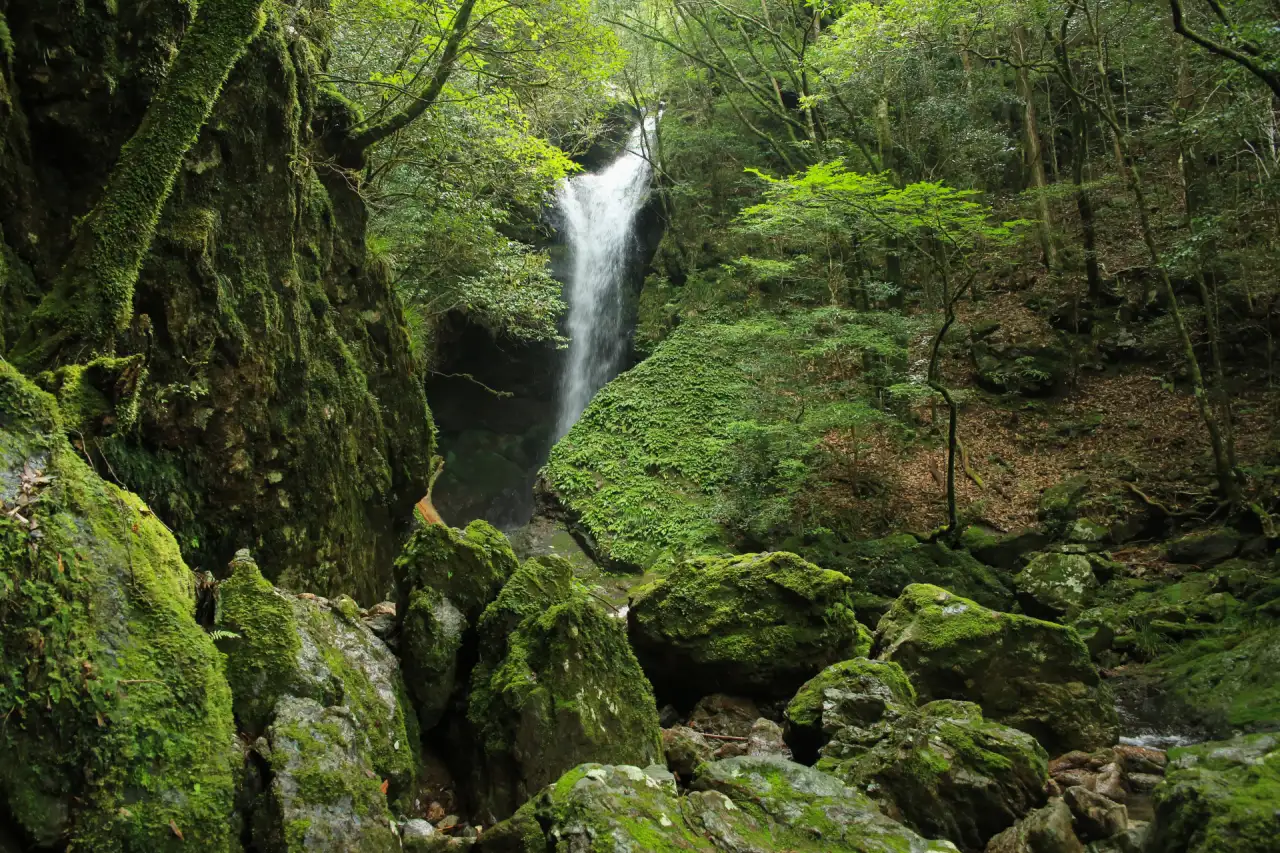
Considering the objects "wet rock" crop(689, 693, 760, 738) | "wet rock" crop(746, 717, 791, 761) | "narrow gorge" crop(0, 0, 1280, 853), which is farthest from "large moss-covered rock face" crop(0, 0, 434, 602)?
"wet rock" crop(746, 717, 791, 761)

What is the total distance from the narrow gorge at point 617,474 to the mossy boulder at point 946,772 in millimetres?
31

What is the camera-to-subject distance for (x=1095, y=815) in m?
4.77

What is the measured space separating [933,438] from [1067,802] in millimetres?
10684

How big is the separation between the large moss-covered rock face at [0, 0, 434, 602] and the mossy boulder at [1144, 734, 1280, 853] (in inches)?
227

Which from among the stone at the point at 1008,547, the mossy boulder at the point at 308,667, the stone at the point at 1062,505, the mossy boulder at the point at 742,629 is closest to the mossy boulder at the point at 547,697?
the mossy boulder at the point at 308,667

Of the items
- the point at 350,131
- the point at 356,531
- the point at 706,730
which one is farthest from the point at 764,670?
the point at 350,131

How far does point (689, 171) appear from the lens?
20844mm

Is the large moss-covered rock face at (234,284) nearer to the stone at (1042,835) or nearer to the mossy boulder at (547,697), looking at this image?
the mossy boulder at (547,697)

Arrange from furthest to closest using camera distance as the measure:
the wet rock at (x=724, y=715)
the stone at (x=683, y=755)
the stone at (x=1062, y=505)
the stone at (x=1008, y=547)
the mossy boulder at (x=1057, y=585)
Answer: the stone at (x=1062, y=505) → the stone at (x=1008, y=547) → the mossy boulder at (x=1057, y=585) → the wet rock at (x=724, y=715) → the stone at (x=683, y=755)

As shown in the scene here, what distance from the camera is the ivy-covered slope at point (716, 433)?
12703mm

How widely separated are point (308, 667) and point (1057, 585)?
33.8 ft

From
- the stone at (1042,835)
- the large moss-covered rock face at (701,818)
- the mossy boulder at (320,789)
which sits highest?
the mossy boulder at (320,789)

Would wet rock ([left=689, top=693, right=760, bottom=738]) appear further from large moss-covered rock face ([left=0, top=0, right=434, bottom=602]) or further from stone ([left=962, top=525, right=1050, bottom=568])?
stone ([left=962, top=525, right=1050, bottom=568])

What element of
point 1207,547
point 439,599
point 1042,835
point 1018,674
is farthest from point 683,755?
point 1207,547
